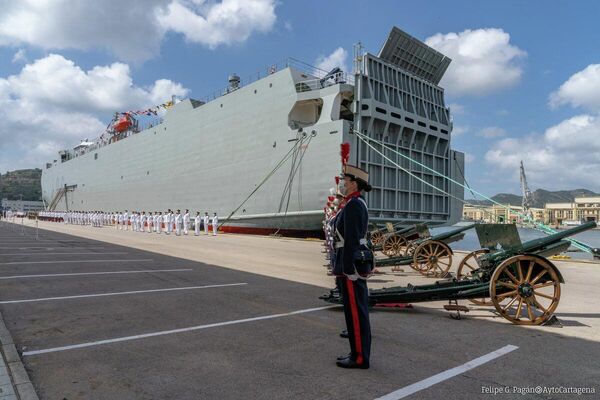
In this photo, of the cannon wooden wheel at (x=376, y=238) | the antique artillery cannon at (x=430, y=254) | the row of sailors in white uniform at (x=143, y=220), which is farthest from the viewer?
the row of sailors in white uniform at (x=143, y=220)

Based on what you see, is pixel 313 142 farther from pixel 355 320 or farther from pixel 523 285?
pixel 355 320

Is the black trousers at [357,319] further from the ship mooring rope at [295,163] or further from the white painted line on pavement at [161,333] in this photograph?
the ship mooring rope at [295,163]

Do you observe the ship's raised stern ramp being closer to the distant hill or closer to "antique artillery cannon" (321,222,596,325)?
"antique artillery cannon" (321,222,596,325)

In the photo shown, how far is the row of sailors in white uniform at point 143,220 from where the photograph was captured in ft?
75.4

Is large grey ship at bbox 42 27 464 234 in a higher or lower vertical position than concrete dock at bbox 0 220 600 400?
higher

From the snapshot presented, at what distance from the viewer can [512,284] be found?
4.65 meters

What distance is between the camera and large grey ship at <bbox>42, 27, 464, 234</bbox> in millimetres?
17328

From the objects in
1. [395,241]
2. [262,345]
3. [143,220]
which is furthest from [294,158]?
[262,345]

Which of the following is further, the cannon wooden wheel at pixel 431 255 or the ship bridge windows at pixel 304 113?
the ship bridge windows at pixel 304 113

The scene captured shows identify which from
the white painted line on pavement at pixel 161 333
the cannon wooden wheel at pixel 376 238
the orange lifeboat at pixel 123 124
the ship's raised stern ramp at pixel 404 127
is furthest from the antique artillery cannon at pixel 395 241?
the orange lifeboat at pixel 123 124

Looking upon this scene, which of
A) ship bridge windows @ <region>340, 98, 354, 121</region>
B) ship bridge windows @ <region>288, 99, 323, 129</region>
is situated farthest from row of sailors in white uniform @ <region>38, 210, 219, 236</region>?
ship bridge windows @ <region>340, 98, 354, 121</region>

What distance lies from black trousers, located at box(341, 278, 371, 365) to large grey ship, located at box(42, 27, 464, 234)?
13079 millimetres

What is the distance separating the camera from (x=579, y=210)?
61094mm

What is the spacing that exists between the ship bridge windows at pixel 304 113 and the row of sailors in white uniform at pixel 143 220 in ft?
21.0
